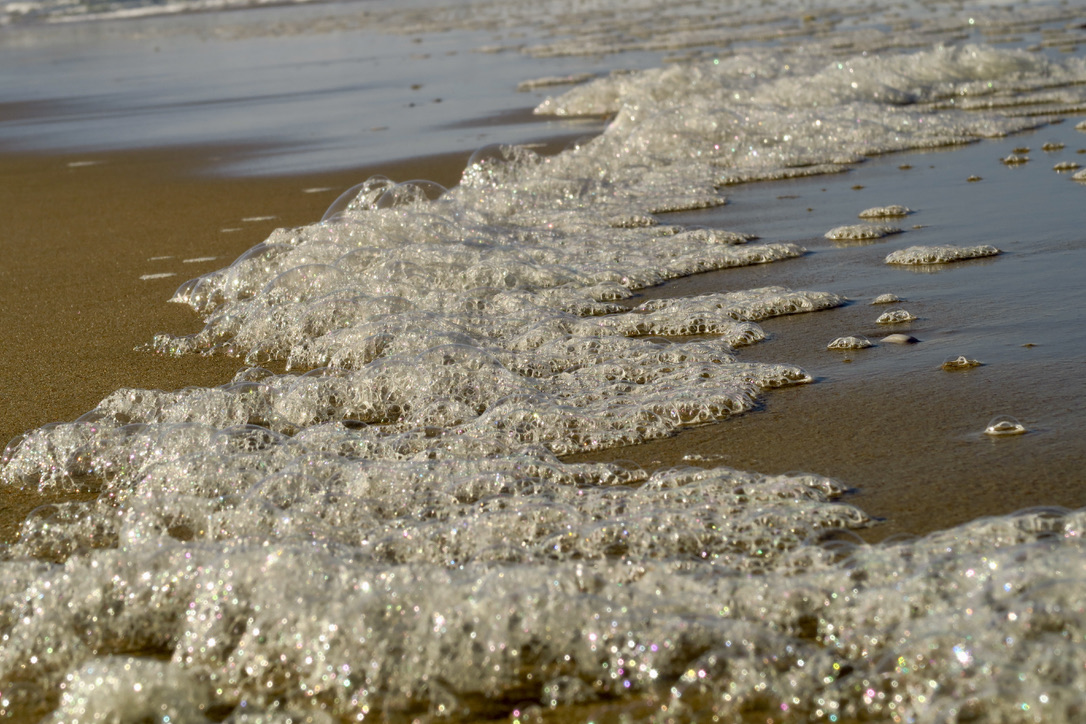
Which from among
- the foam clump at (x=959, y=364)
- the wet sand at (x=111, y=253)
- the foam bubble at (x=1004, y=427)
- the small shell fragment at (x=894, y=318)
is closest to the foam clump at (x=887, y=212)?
the small shell fragment at (x=894, y=318)

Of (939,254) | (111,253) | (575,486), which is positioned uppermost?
(111,253)

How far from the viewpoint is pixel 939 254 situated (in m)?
4.21

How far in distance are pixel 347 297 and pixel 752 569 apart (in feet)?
7.99

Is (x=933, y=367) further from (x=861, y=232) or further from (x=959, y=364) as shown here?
(x=861, y=232)

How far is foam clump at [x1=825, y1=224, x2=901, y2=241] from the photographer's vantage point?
468cm

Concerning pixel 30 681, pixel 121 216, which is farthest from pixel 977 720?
pixel 121 216

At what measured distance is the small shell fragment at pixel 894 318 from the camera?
355 cm

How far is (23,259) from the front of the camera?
5.79 meters

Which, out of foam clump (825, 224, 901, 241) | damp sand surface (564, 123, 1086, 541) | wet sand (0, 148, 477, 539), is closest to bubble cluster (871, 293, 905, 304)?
damp sand surface (564, 123, 1086, 541)

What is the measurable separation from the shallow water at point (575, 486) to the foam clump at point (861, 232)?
101mm

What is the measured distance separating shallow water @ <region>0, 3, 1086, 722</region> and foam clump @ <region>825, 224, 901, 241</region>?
101mm

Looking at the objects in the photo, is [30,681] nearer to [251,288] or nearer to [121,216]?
[251,288]

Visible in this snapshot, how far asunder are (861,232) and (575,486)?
2627 mm

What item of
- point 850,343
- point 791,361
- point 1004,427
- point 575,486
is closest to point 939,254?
point 850,343
